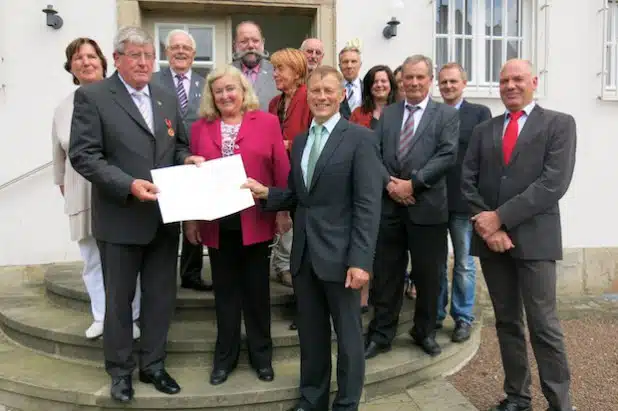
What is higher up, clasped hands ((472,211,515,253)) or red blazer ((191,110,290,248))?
red blazer ((191,110,290,248))

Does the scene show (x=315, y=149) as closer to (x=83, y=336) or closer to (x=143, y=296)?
(x=143, y=296)

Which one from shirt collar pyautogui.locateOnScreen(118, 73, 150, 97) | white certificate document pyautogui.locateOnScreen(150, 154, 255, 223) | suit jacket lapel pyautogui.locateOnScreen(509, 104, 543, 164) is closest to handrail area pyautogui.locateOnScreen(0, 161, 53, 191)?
shirt collar pyautogui.locateOnScreen(118, 73, 150, 97)

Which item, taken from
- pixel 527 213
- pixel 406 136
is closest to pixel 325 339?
pixel 527 213

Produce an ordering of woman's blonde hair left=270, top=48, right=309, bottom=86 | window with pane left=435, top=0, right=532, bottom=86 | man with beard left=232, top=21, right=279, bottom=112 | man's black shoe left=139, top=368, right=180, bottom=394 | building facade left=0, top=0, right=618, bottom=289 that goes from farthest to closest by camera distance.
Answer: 1. window with pane left=435, top=0, right=532, bottom=86
2. building facade left=0, top=0, right=618, bottom=289
3. man with beard left=232, top=21, right=279, bottom=112
4. woman's blonde hair left=270, top=48, right=309, bottom=86
5. man's black shoe left=139, top=368, right=180, bottom=394

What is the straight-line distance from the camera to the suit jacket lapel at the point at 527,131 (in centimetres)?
321

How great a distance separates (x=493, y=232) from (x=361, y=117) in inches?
58.5

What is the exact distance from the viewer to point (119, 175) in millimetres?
3021

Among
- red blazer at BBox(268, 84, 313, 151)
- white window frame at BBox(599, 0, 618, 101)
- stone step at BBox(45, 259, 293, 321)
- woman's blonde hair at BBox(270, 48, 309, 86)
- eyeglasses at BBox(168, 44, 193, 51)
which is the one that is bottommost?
stone step at BBox(45, 259, 293, 321)

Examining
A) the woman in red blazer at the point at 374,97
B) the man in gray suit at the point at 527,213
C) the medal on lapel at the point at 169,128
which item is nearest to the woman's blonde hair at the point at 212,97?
the medal on lapel at the point at 169,128

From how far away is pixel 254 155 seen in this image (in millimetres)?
3312

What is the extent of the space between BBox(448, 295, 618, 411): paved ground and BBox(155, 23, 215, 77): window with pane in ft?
14.2

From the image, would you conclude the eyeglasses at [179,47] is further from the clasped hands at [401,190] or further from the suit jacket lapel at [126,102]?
the clasped hands at [401,190]

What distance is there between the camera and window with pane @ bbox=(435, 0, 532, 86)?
670cm

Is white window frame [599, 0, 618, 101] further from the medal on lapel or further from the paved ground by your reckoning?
the medal on lapel
